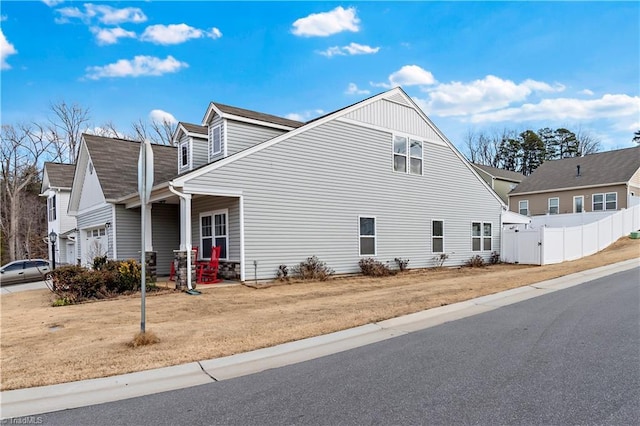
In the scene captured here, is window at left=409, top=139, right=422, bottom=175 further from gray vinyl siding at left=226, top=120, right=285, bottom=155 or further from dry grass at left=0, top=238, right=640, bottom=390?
gray vinyl siding at left=226, top=120, right=285, bottom=155

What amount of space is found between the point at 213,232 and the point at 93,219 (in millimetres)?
7948

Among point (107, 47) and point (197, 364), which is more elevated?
point (107, 47)

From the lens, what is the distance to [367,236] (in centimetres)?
1586

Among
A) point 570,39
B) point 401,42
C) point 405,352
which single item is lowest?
point 405,352

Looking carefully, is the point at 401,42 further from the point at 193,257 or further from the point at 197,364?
the point at 197,364

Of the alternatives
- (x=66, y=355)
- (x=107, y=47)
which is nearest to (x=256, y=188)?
(x=66, y=355)

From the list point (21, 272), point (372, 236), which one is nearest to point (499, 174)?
point (372, 236)

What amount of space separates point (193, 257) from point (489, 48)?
13525 mm

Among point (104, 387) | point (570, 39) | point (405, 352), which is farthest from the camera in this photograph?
point (570, 39)

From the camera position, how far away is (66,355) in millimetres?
5414

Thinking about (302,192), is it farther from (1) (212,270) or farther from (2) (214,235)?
(1) (212,270)

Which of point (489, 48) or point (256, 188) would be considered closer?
point (256, 188)

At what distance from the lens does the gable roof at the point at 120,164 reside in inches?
660

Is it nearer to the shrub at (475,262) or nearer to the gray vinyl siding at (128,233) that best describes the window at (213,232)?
the gray vinyl siding at (128,233)
